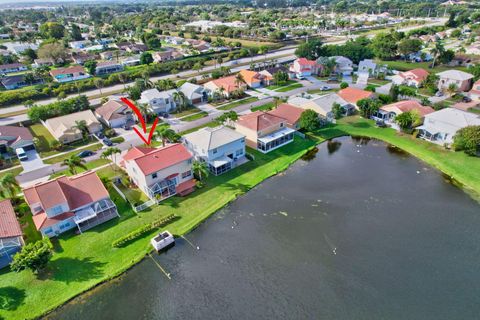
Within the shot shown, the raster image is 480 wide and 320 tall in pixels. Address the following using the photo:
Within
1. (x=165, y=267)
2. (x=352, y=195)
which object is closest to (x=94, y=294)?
(x=165, y=267)

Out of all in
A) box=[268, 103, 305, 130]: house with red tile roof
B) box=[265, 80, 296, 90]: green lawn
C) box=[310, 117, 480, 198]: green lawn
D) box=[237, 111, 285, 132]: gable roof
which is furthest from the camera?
box=[265, 80, 296, 90]: green lawn

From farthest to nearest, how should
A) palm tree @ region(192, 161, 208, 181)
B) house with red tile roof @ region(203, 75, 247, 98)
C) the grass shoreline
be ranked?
1. house with red tile roof @ region(203, 75, 247, 98)
2. palm tree @ region(192, 161, 208, 181)
3. the grass shoreline

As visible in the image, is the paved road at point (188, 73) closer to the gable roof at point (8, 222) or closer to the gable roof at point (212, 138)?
the gable roof at point (8, 222)

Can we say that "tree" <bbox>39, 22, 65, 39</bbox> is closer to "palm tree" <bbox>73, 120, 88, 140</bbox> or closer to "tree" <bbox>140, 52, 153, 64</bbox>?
"tree" <bbox>140, 52, 153, 64</bbox>

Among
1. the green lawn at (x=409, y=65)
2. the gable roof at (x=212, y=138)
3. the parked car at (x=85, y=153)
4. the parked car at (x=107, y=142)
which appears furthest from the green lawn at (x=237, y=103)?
the green lawn at (x=409, y=65)

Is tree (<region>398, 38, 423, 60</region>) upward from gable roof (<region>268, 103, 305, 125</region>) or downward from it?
upward

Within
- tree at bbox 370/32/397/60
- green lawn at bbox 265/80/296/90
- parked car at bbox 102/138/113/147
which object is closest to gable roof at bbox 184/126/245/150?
parked car at bbox 102/138/113/147
